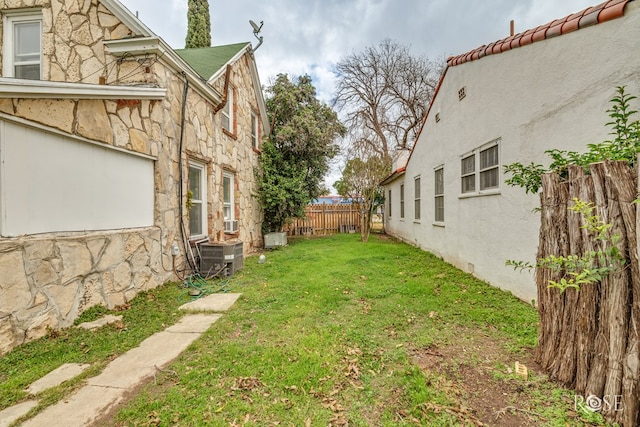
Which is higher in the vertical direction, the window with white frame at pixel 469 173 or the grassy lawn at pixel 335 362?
the window with white frame at pixel 469 173

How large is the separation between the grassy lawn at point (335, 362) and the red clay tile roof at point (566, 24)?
3439 mm

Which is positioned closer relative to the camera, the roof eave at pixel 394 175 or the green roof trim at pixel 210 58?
the green roof trim at pixel 210 58

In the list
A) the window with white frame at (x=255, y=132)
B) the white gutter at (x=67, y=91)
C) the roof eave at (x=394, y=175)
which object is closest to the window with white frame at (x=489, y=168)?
the roof eave at (x=394, y=175)

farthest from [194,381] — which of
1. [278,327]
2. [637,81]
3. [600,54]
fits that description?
[600,54]

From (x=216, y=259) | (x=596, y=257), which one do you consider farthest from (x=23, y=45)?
(x=596, y=257)

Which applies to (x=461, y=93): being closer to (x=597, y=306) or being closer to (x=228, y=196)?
(x=597, y=306)

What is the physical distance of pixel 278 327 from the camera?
3.37 meters

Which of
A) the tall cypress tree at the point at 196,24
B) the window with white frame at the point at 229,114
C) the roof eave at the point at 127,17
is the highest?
the tall cypress tree at the point at 196,24

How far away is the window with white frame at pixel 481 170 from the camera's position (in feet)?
15.8

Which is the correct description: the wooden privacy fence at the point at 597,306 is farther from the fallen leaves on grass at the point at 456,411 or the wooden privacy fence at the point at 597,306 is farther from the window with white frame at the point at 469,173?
the window with white frame at the point at 469,173

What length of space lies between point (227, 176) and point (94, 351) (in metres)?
5.74

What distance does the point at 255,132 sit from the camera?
10195 mm

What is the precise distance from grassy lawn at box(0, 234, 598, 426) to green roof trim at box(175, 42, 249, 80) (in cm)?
569

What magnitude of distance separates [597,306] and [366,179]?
10.6 m
